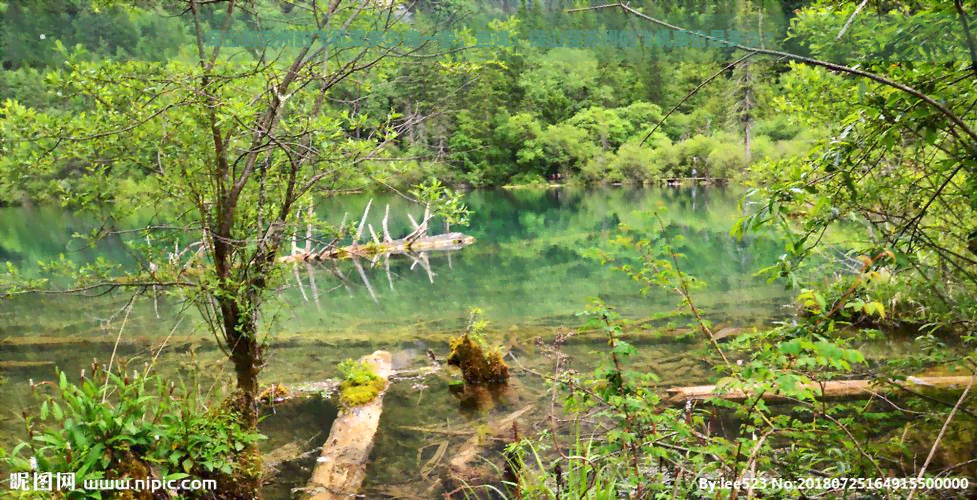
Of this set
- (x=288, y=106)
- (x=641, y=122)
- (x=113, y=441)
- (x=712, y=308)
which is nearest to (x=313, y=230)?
(x=288, y=106)

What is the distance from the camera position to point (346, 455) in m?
6.57

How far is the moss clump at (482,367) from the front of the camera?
909cm

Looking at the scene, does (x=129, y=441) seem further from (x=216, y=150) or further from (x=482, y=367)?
(x=482, y=367)

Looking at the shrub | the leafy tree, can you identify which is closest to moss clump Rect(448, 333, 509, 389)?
the leafy tree

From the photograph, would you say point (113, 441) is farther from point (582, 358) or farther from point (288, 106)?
point (582, 358)

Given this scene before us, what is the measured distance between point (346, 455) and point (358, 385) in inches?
75.3

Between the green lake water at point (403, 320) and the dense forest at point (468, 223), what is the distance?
11.1 inches

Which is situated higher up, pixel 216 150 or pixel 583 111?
pixel 583 111

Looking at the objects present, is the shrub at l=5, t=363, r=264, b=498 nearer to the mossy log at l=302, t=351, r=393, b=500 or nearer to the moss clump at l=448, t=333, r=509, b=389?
the mossy log at l=302, t=351, r=393, b=500

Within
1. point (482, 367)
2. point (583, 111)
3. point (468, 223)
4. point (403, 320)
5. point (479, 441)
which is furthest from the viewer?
point (583, 111)

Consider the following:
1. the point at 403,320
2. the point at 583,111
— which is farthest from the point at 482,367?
the point at 583,111

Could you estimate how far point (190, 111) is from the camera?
4.87 metres

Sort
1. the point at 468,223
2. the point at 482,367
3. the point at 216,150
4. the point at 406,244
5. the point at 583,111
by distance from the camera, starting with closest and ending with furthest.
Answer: the point at 216,150, the point at 468,223, the point at 482,367, the point at 406,244, the point at 583,111

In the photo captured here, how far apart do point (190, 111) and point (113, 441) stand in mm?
2537
